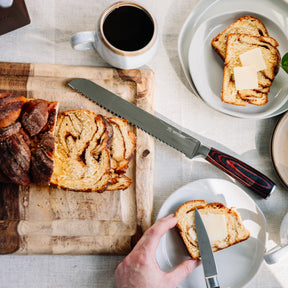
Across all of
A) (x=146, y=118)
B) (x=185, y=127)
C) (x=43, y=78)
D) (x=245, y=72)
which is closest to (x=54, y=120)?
(x=43, y=78)

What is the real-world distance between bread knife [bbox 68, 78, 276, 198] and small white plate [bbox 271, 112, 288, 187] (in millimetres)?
86

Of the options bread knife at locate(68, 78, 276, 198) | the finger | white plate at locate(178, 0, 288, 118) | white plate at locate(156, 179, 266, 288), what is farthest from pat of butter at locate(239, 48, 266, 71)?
the finger

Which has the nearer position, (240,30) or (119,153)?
(119,153)

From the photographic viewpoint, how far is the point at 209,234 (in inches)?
55.4

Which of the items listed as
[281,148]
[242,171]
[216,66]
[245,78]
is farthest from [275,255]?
[216,66]

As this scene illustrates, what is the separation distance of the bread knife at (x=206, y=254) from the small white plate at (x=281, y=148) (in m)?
0.45

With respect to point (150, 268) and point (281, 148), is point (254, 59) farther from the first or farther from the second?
point (150, 268)

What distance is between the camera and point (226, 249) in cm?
148

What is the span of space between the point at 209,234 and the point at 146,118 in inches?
23.5

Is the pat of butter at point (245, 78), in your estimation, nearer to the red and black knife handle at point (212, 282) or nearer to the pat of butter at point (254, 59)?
the pat of butter at point (254, 59)

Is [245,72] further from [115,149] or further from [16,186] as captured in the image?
[16,186]

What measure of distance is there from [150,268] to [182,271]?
140mm

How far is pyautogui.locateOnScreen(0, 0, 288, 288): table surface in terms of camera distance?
149 centimetres

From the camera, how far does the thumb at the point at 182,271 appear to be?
1.33 meters
